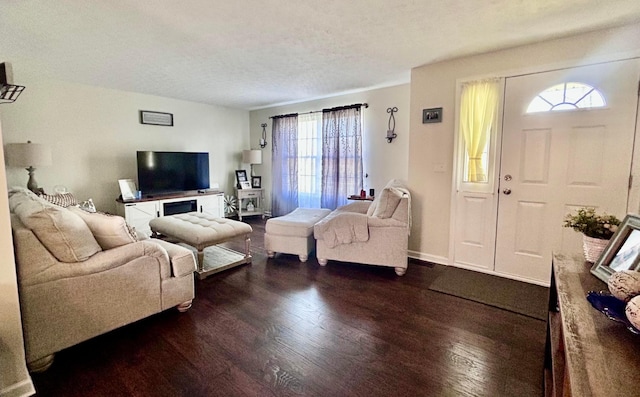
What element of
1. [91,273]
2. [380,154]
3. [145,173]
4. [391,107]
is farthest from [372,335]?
[145,173]

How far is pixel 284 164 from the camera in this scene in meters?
5.73

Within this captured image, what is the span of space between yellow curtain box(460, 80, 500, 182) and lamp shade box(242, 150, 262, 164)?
383 centimetres

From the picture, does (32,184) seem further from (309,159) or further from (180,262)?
(309,159)

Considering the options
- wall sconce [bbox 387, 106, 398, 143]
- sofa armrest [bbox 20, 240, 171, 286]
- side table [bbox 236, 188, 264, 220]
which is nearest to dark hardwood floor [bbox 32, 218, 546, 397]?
sofa armrest [bbox 20, 240, 171, 286]

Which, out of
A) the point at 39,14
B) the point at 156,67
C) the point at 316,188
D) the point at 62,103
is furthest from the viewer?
the point at 316,188

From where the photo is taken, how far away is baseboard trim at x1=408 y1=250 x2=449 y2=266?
135 inches

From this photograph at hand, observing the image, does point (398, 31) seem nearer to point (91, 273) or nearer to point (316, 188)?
point (91, 273)

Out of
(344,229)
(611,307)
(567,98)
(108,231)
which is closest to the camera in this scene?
(611,307)

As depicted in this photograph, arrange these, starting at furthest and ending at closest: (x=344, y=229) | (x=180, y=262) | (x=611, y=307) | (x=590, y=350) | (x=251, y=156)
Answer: (x=251, y=156) → (x=344, y=229) → (x=180, y=262) → (x=611, y=307) → (x=590, y=350)

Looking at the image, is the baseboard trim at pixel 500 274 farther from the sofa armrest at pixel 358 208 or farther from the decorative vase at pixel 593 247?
the decorative vase at pixel 593 247

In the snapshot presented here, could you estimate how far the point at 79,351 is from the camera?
1875mm

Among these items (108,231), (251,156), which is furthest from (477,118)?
(251,156)

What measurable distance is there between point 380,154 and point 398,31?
2.18m

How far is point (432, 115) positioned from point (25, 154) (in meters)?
4.52
